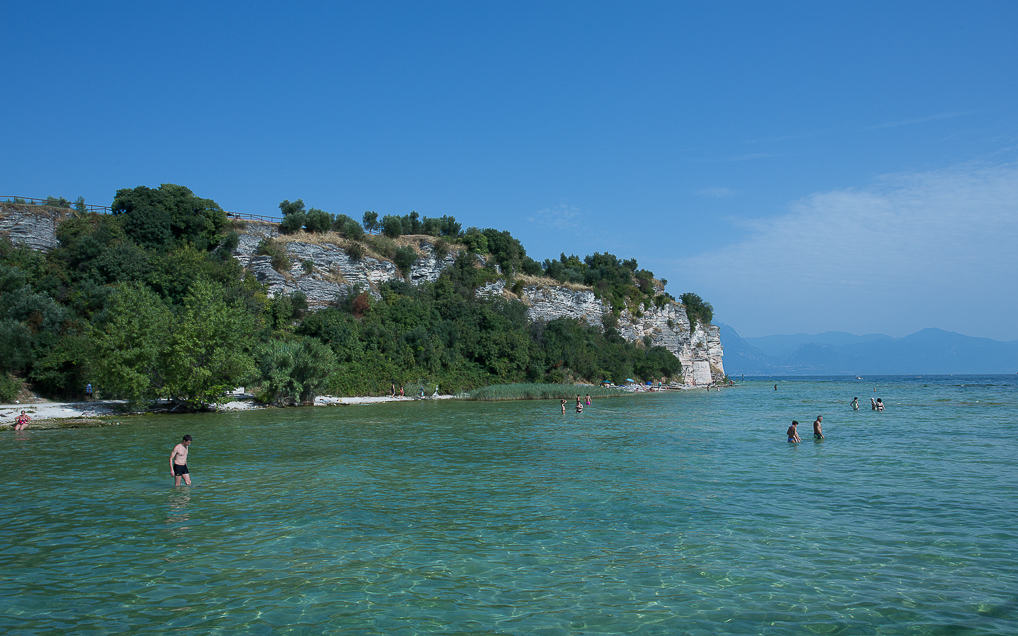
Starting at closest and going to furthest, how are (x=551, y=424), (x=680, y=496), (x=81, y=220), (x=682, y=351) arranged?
(x=680, y=496), (x=551, y=424), (x=81, y=220), (x=682, y=351)

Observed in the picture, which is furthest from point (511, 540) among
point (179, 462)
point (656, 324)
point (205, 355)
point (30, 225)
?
point (656, 324)

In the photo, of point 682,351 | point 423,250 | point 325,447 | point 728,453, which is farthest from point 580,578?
point 682,351

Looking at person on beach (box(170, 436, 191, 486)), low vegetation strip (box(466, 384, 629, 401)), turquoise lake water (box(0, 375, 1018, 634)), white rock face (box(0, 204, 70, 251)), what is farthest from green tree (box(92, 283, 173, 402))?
low vegetation strip (box(466, 384, 629, 401))

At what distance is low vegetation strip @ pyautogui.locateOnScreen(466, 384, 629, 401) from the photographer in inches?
2542

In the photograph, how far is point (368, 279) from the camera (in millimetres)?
77188

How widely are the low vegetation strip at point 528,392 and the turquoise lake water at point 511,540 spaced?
127ft

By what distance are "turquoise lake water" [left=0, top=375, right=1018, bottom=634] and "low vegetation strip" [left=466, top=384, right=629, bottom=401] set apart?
127ft

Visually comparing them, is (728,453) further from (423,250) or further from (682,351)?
(682,351)

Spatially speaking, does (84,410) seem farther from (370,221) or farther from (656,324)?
(656,324)

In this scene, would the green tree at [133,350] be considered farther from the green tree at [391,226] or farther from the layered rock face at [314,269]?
the green tree at [391,226]

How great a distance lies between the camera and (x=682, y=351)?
113 m

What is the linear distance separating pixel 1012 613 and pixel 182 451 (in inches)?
747

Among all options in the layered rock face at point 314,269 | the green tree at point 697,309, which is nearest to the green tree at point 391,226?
the layered rock face at point 314,269

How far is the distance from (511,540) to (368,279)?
67961 mm
